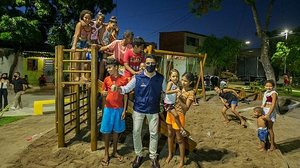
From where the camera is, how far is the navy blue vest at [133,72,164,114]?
229 inches

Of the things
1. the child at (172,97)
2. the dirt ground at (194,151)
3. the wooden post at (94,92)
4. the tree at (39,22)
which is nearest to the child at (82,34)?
the wooden post at (94,92)

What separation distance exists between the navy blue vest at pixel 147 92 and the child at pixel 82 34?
2109 mm

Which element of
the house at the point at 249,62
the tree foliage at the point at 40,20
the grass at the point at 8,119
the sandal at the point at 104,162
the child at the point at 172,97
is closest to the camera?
the child at the point at 172,97

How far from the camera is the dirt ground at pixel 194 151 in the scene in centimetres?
668

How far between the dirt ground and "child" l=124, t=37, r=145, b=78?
184cm

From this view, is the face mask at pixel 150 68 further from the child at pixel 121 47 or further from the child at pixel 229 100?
the child at pixel 229 100

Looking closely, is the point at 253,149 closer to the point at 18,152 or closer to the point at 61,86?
the point at 61,86

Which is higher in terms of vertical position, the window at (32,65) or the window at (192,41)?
the window at (192,41)

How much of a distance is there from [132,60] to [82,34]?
1.83 metres

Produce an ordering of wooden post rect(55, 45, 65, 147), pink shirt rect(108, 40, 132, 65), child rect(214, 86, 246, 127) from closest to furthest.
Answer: pink shirt rect(108, 40, 132, 65) < wooden post rect(55, 45, 65, 147) < child rect(214, 86, 246, 127)

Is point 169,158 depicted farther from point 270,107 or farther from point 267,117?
point 270,107

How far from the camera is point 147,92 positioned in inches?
230

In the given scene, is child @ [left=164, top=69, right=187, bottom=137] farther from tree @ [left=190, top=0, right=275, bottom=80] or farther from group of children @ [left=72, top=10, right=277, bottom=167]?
tree @ [left=190, top=0, right=275, bottom=80]

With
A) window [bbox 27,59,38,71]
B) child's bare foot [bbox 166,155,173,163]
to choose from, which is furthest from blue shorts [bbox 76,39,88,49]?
window [bbox 27,59,38,71]
